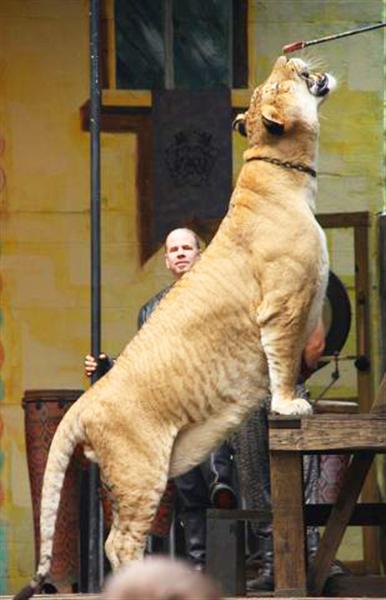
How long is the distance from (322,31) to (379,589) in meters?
3.79

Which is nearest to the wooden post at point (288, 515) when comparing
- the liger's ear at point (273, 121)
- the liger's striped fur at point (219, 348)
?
the liger's striped fur at point (219, 348)

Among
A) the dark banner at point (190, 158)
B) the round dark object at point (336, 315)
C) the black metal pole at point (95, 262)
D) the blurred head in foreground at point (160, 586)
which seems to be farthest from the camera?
the dark banner at point (190, 158)

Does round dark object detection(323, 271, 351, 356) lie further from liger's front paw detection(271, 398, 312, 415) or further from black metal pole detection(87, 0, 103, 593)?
liger's front paw detection(271, 398, 312, 415)

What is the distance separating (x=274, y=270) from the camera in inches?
277

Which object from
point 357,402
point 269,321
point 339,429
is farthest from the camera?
point 357,402

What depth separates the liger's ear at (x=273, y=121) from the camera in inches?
282

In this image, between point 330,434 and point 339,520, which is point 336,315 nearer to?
point 339,520

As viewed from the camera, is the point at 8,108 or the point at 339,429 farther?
the point at 8,108

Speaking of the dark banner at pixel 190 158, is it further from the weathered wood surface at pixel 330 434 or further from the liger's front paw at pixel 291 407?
the weathered wood surface at pixel 330 434

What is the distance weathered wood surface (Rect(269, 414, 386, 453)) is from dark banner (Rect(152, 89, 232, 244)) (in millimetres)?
3765

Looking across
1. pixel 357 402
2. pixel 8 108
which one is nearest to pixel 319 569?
pixel 357 402

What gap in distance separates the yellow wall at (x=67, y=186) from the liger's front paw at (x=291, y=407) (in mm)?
3337

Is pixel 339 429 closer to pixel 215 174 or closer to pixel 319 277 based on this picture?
pixel 319 277

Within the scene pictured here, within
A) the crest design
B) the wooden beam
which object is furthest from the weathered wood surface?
the crest design
